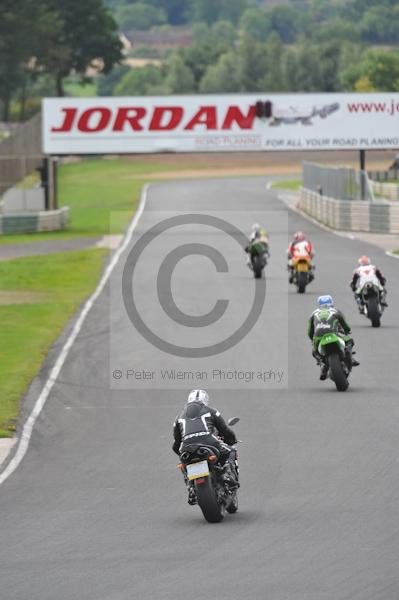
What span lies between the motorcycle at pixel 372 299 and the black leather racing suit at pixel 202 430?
607 inches

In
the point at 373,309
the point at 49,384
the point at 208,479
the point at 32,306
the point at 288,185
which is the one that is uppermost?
the point at 208,479

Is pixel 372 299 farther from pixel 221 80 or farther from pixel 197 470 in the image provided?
pixel 221 80

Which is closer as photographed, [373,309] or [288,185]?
[373,309]

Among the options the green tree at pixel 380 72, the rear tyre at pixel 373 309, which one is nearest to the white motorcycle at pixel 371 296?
the rear tyre at pixel 373 309

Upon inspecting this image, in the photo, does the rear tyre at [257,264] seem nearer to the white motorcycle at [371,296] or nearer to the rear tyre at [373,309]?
the white motorcycle at [371,296]

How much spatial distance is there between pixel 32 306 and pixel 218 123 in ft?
99.7

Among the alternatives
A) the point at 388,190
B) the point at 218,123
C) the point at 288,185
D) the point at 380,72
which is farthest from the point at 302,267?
the point at 380,72

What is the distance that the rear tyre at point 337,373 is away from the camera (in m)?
22.4

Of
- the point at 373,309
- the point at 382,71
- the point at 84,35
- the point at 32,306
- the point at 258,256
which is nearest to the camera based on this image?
the point at 373,309

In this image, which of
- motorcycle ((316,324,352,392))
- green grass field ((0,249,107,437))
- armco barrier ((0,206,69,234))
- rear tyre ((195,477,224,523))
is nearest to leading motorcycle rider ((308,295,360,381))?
motorcycle ((316,324,352,392))

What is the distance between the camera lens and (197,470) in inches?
557

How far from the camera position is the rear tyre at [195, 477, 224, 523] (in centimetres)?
1416

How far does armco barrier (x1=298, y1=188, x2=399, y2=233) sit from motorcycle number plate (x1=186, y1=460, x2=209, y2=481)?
4586cm

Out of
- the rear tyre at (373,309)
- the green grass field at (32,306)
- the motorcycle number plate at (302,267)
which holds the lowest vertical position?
the green grass field at (32,306)
